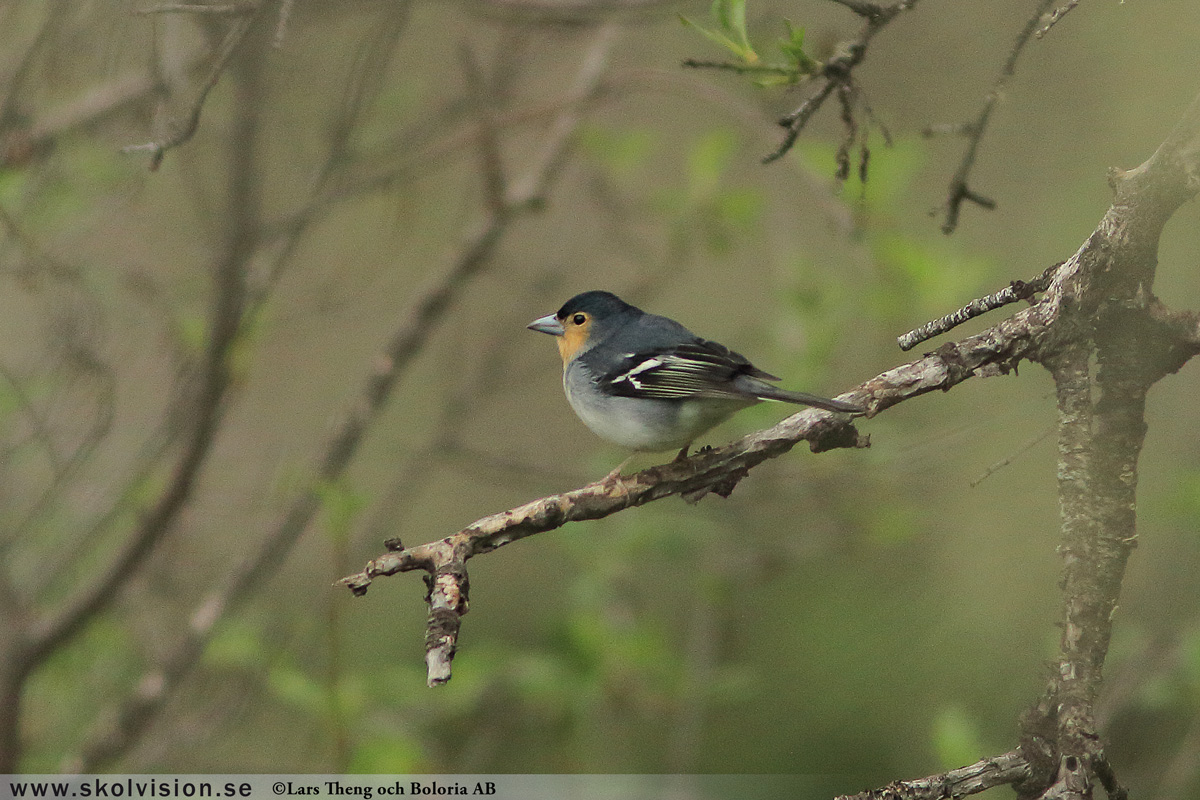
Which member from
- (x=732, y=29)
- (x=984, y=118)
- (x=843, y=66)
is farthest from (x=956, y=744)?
(x=732, y=29)

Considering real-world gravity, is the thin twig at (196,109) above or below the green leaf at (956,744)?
above

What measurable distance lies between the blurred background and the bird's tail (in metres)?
1.20

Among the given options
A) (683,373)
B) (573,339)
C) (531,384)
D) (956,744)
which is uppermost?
(531,384)

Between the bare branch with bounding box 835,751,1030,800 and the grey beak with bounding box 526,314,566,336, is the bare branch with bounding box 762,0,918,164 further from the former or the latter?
the grey beak with bounding box 526,314,566,336

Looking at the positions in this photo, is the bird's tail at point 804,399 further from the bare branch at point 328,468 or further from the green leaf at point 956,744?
the bare branch at point 328,468

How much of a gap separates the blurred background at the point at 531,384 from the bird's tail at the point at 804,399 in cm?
120

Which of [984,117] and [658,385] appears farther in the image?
[658,385]

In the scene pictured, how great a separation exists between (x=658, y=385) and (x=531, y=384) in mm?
3612

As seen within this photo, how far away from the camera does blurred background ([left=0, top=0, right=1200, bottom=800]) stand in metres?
4.45

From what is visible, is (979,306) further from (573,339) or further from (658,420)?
(573,339)

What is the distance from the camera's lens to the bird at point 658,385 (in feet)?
10.2

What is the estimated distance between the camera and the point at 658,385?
324 centimetres

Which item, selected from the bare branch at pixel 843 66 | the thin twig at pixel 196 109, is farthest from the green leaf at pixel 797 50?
the thin twig at pixel 196 109

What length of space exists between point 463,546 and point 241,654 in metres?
3.40
